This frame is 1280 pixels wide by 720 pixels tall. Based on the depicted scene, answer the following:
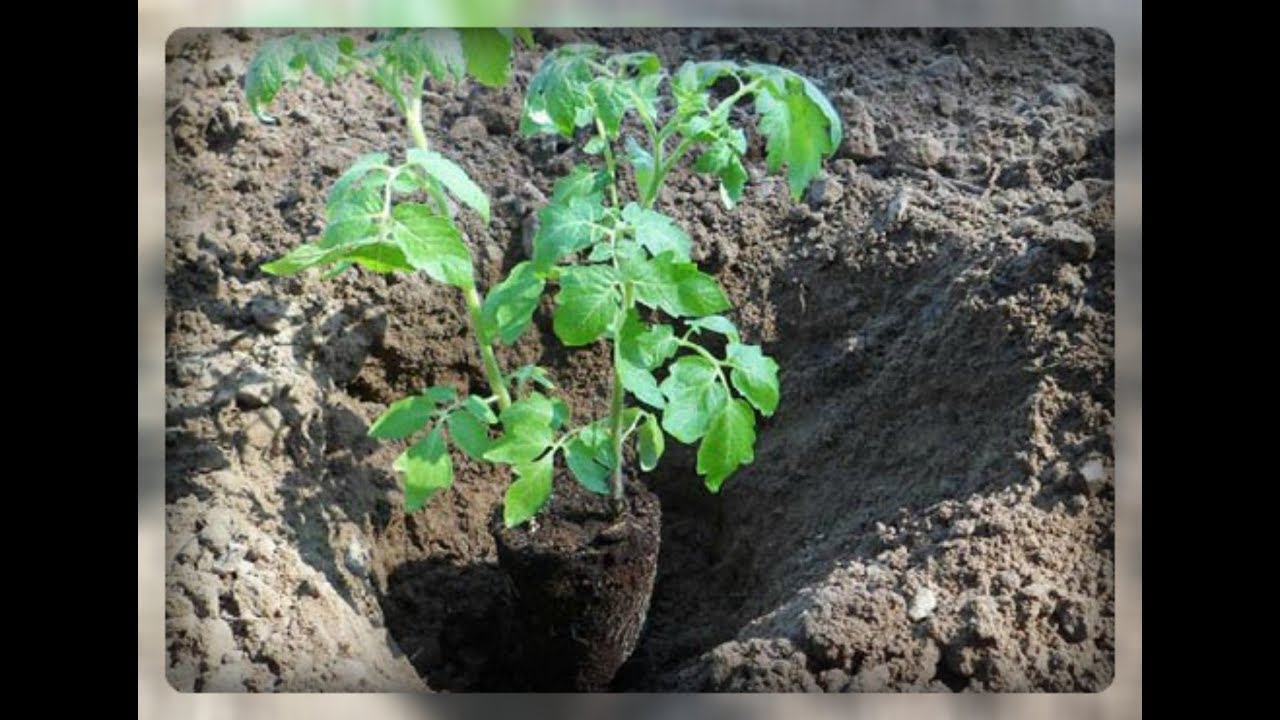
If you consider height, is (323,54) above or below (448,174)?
above

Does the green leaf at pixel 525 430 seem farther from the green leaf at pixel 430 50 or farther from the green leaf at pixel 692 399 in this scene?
the green leaf at pixel 430 50

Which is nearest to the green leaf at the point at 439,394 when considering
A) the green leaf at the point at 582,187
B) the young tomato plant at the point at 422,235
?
the young tomato plant at the point at 422,235

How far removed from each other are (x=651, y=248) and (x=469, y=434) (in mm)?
277

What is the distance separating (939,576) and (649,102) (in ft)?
1.87

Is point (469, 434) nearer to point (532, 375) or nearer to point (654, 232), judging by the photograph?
point (532, 375)

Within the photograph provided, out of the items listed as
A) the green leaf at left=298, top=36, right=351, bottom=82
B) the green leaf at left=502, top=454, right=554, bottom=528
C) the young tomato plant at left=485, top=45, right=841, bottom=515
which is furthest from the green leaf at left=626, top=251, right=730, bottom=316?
the green leaf at left=298, top=36, right=351, bottom=82

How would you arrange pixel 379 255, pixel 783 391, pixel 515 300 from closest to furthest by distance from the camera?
pixel 379 255 < pixel 515 300 < pixel 783 391

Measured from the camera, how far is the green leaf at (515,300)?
1516 mm

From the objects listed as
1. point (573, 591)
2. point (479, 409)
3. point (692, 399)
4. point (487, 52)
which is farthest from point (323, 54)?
point (573, 591)

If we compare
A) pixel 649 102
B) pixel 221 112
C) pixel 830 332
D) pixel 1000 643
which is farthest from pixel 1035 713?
pixel 221 112

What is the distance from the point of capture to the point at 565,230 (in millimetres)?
1454

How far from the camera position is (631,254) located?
1.44 metres

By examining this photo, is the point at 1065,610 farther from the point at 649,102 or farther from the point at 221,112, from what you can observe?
the point at 221,112

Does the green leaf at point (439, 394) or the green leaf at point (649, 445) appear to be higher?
the green leaf at point (439, 394)
